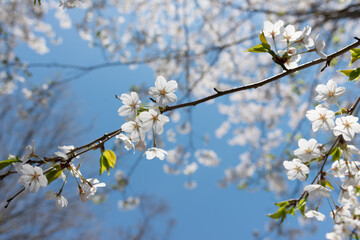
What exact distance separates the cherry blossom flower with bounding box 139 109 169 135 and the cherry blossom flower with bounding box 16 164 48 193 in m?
0.39

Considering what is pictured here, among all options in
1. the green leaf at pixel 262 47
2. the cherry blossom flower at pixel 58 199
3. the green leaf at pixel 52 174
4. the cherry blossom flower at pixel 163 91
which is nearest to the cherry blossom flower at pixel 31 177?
the green leaf at pixel 52 174

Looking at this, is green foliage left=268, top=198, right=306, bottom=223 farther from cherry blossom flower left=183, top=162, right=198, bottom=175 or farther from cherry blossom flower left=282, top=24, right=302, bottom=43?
cherry blossom flower left=183, top=162, right=198, bottom=175

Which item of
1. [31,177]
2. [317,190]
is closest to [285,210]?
[317,190]

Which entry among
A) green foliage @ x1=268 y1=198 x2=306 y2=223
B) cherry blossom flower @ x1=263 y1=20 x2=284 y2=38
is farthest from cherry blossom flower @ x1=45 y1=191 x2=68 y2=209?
cherry blossom flower @ x1=263 y1=20 x2=284 y2=38

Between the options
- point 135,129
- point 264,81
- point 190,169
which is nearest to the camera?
point 264,81

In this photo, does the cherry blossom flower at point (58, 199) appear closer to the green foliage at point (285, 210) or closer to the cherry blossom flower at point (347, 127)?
the green foliage at point (285, 210)

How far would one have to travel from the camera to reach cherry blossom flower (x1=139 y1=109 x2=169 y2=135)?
0.89 m

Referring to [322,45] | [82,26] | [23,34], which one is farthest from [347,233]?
[23,34]

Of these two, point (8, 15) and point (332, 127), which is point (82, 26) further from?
point (332, 127)

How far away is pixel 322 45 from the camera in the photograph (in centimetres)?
90

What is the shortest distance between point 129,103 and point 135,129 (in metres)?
0.10

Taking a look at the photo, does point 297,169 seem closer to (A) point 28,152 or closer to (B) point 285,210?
(B) point 285,210

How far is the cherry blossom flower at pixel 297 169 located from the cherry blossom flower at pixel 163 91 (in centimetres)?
57

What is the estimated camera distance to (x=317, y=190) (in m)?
0.93
